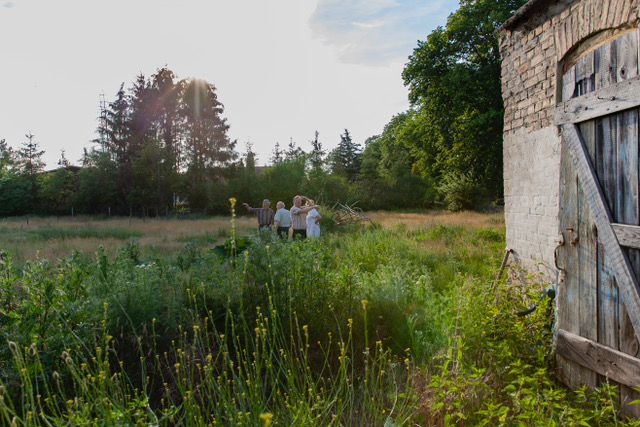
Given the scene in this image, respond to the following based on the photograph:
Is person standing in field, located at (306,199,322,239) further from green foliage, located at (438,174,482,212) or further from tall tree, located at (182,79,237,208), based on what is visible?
tall tree, located at (182,79,237,208)

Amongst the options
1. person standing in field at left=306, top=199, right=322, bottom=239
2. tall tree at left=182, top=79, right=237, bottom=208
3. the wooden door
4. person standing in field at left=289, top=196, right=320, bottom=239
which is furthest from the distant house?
tall tree at left=182, top=79, right=237, bottom=208

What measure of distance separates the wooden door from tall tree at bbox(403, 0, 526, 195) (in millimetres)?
16946

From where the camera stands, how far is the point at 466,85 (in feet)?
64.6

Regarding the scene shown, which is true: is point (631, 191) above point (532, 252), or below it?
above

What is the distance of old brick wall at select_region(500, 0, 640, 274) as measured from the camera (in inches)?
173

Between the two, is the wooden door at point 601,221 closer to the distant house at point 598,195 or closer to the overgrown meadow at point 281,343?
the distant house at point 598,195

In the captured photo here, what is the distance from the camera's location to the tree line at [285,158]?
20344mm

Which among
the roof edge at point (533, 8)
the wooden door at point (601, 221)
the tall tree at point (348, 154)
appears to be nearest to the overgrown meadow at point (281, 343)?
the wooden door at point (601, 221)

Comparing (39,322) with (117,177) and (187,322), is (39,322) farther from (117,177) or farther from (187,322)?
(117,177)

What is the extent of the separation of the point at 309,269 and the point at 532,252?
10.7 feet

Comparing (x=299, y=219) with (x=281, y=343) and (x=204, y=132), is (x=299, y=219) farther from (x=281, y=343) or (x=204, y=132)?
(x=204, y=132)

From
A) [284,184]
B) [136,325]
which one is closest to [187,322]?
[136,325]

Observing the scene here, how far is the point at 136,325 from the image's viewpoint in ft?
12.8

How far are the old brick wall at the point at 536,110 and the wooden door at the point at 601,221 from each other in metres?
1.13
